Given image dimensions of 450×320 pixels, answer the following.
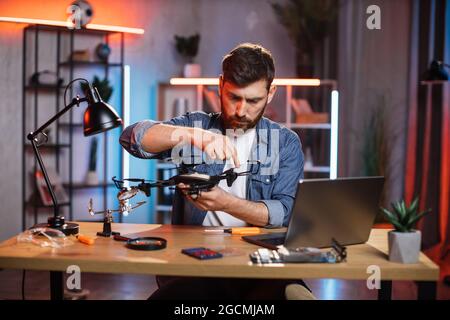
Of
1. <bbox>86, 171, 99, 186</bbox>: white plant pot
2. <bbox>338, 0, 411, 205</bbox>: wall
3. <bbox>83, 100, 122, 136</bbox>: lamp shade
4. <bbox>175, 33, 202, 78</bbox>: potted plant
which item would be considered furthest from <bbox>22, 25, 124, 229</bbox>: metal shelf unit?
<bbox>83, 100, 122, 136</bbox>: lamp shade

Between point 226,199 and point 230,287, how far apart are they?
28 centimetres

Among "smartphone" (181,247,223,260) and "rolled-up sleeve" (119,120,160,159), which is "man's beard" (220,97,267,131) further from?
"smartphone" (181,247,223,260)

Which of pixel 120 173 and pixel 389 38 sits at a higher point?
pixel 389 38

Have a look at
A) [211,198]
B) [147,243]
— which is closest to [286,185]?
[211,198]

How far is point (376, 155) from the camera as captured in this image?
473cm

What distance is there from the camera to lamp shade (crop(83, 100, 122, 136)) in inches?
68.7

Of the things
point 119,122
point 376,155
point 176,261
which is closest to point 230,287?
point 176,261

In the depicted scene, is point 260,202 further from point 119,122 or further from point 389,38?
point 389,38

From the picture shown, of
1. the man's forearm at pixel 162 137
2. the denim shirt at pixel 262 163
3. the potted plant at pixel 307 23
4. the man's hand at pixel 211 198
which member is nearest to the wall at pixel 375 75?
the potted plant at pixel 307 23

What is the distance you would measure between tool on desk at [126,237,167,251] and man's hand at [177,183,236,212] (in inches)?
6.0

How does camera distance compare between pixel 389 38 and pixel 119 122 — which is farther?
pixel 389 38

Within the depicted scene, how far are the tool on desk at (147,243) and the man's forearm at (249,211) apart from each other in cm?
26

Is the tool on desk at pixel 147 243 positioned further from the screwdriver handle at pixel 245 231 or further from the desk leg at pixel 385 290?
the desk leg at pixel 385 290

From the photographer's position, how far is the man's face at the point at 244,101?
2029 millimetres
